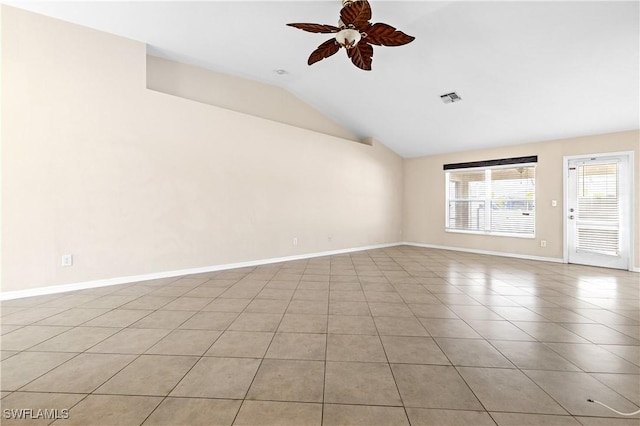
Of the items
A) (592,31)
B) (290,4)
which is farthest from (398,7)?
(592,31)

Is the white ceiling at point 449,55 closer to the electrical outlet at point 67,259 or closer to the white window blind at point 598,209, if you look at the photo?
the white window blind at point 598,209

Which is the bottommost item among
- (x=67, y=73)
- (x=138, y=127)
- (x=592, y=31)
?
(x=138, y=127)

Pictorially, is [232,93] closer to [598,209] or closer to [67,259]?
[67,259]

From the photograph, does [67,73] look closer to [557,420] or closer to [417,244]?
[557,420]

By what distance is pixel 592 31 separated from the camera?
288cm

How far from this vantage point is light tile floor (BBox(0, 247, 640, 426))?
4.32ft

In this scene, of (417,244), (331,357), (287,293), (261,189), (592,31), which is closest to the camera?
(331,357)

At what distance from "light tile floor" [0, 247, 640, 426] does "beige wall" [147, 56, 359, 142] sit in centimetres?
314

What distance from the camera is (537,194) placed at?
541cm

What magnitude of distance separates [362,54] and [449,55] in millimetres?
1549

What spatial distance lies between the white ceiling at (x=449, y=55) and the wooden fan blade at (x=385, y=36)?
0.66 m

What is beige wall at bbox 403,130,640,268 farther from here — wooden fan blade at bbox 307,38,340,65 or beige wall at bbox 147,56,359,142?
wooden fan blade at bbox 307,38,340,65

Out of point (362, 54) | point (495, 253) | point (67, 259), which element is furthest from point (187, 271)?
point (495, 253)

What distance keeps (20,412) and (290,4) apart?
4.02m
